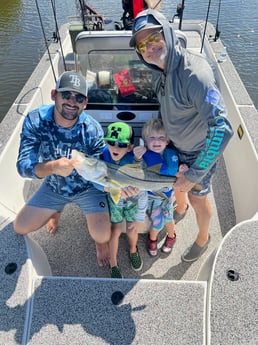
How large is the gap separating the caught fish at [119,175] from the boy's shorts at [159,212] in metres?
0.35

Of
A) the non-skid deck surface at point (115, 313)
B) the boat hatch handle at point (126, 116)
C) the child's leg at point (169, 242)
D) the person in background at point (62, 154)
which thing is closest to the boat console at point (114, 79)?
the boat hatch handle at point (126, 116)

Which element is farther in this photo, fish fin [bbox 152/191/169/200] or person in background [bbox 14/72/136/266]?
fish fin [bbox 152/191/169/200]

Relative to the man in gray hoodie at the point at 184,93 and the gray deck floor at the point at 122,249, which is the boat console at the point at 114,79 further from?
the gray deck floor at the point at 122,249

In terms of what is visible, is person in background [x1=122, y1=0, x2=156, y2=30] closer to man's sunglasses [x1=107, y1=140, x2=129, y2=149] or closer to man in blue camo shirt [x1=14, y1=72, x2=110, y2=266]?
man in blue camo shirt [x1=14, y1=72, x2=110, y2=266]

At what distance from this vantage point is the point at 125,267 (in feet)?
9.47

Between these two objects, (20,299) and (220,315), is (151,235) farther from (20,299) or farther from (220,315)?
(20,299)

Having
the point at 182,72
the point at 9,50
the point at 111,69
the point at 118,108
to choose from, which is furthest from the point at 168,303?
the point at 9,50

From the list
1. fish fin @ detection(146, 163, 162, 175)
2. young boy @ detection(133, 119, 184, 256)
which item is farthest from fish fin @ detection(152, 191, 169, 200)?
fish fin @ detection(146, 163, 162, 175)

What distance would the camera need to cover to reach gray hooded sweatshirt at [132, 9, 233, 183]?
1911 millimetres

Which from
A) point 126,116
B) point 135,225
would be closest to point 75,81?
point 126,116

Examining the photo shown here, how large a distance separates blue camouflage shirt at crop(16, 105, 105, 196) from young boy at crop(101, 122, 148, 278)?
16cm

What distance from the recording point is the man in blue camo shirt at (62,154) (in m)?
2.34

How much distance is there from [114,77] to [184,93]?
149 centimetres

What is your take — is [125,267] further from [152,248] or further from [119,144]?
[119,144]
